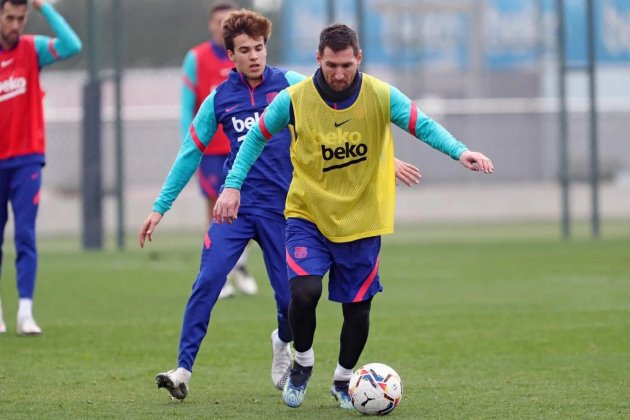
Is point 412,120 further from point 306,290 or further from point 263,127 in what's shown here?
point 306,290

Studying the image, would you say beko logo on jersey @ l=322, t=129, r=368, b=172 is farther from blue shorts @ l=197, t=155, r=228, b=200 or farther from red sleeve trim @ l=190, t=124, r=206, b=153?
blue shorts @ l=197, t=155, r=228, b=200

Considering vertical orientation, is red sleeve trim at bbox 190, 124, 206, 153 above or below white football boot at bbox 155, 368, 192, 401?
above

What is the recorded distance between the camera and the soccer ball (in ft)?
18.8

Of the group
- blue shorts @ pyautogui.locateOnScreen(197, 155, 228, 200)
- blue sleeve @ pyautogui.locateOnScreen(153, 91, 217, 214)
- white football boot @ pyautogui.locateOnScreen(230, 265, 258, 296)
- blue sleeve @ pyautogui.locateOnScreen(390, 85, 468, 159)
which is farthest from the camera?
white football boot @ pyautogui.locateOnScreen(230, 265, 258, 296)

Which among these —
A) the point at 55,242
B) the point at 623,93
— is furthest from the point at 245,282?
the point at 623,93

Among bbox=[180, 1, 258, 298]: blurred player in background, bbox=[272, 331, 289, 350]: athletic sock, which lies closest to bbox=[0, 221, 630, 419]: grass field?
bbox=[272, 331, 289, 350]: athletic sock

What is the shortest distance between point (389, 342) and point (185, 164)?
2.36m

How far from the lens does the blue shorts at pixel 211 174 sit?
1091 cm

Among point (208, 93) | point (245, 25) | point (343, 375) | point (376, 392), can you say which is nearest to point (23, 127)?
point (208, 93)

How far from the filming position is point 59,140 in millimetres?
20312

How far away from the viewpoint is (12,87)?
874 cm

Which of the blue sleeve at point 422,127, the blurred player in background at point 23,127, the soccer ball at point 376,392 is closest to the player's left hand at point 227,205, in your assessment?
the blue sleeve at point 422,127

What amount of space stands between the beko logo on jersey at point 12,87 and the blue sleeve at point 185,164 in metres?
2.67

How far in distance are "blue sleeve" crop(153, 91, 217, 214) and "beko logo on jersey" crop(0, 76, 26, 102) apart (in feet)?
8.77
